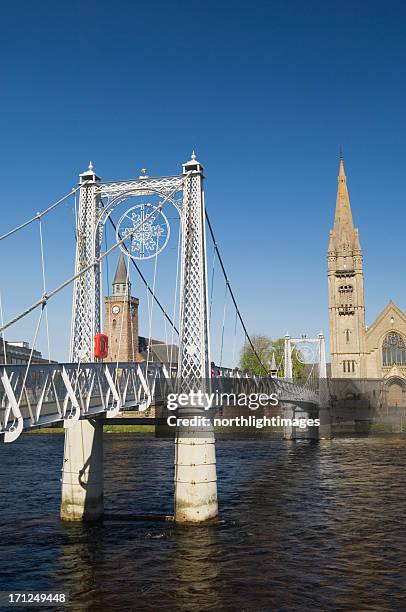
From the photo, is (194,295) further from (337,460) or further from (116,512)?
(337,460)

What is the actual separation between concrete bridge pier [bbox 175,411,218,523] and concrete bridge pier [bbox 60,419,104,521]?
340 cm

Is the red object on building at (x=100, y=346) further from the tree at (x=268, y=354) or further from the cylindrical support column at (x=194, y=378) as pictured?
the tree at (x=268, y=354)

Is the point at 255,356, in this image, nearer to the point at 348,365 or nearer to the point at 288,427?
the point at 288,427

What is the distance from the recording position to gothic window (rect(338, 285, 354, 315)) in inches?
4318

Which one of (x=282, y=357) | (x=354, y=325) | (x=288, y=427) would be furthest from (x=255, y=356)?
(x=354, y=325)

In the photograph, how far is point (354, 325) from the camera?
107875 mm

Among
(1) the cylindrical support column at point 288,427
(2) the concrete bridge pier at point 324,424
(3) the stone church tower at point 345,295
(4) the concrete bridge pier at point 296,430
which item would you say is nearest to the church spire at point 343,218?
(3) the stone church tower at point 345,295

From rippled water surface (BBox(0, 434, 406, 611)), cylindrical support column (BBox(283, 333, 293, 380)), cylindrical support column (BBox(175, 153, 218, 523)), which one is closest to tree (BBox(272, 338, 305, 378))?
cylindrical support column (BBox(283, 333, 293, 380))

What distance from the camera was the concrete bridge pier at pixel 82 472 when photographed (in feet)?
85.1

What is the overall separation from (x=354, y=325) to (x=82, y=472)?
286 ft

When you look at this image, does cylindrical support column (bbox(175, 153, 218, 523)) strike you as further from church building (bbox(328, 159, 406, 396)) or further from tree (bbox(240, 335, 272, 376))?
church building (bbox(328, 159, 406, 396))

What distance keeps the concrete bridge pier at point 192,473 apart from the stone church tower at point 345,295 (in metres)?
81.4

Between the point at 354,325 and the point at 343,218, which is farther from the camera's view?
the point at 343,218

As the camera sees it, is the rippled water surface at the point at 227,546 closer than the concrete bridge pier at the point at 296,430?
Yes
